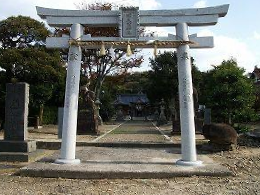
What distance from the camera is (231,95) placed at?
58.2ft

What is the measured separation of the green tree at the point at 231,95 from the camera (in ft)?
57.9

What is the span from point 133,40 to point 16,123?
462 cm

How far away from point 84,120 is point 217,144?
9.48 m

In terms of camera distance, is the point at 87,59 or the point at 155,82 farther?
the point at 155,82

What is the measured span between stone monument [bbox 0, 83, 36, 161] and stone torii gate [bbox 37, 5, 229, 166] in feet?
7.82

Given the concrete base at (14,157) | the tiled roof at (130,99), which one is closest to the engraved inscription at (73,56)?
the concrete base at (14,157)

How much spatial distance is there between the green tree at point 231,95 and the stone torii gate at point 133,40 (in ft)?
30.4

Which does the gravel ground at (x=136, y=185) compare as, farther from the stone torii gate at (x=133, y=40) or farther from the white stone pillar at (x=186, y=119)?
the stone torii gate at (x=133, y=40)

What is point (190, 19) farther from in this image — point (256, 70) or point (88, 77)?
point (256, 70)

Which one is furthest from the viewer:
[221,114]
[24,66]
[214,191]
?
[24,66]

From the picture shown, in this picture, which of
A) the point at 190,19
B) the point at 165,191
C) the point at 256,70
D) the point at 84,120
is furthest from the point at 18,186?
the point at 256,70

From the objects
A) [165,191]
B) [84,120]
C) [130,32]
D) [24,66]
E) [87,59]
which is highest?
[87,59]

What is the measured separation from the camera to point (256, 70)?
152 feet

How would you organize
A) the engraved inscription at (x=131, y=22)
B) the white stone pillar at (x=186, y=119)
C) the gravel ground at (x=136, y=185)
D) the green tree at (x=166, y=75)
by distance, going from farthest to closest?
the green tree at (x=166, y=75) < the engraved inscription at (x=131, y=22) < the white stone pillar at (x=186, y=119) < the gravel ground at (x=136, y=185)
